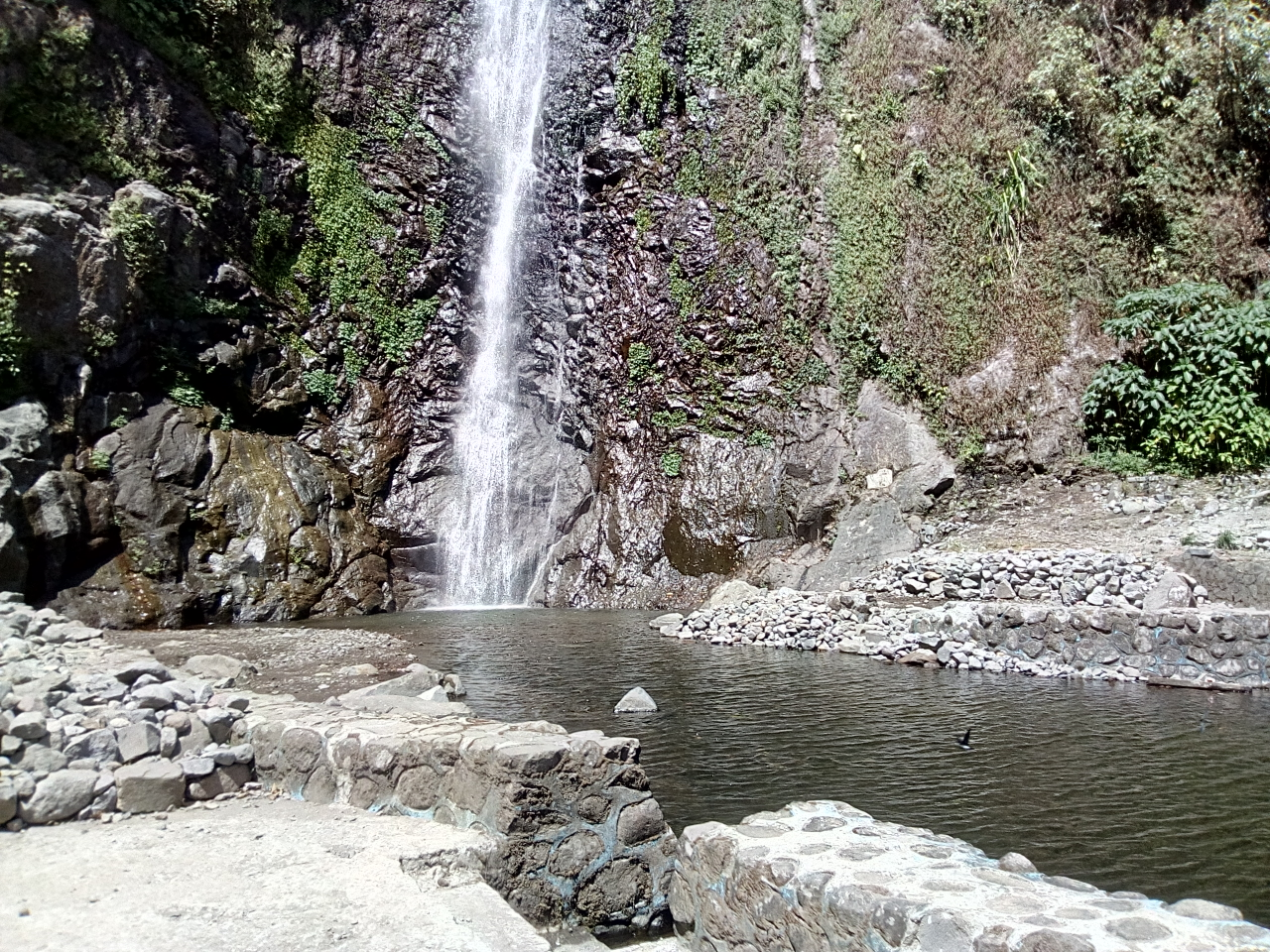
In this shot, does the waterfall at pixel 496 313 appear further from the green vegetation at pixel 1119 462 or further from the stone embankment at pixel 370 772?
the stone embankment at pixel 370 772

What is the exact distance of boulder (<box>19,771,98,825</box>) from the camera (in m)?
4.46

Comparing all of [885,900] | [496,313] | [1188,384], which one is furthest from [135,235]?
[1188,384]

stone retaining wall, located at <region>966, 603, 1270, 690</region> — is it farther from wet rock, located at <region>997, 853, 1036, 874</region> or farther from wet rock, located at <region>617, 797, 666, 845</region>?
wet rock, located at <region>617, 797, 666, 845</region>

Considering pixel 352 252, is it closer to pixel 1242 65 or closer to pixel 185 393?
pixel 185 393

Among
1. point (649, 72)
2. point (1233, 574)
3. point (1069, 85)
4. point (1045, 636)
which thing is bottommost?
point (1045, 636)

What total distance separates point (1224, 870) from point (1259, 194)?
14.5 m

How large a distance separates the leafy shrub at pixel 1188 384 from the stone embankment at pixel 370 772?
12281 millimetres

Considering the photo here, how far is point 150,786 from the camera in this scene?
484 cm

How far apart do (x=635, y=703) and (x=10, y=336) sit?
1141 centimetres

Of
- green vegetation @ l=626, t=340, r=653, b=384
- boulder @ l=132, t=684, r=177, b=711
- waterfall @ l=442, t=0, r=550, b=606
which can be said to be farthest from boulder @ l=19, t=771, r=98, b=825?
green vegetation @ l=626, t=340, r=653, b=384

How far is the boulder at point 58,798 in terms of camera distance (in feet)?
14.6

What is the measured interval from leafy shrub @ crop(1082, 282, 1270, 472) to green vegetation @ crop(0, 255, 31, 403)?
56.5 ft

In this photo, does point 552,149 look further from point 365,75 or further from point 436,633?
point 436,633

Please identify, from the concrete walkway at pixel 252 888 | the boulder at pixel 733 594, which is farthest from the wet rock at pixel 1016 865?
the boulder at pixel 733 594
